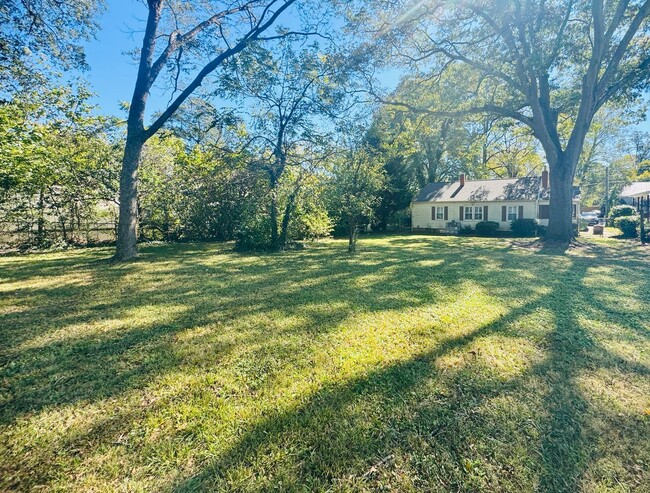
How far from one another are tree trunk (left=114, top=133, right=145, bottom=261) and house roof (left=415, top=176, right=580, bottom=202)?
70.4 ft

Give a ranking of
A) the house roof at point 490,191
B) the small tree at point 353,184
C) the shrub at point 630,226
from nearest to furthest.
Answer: the small tree at point 353,184
the shrub at point 630,226
the house roof at point 490,191

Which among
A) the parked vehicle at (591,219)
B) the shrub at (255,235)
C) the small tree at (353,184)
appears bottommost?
the shrub at (255,235)

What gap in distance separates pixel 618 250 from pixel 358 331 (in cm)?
1329

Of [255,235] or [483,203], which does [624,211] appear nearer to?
[483,203]

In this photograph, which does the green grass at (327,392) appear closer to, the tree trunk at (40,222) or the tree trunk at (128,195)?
the tree trunk at (128,195)

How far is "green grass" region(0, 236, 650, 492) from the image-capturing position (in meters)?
1.72

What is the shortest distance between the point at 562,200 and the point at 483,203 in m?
9.97

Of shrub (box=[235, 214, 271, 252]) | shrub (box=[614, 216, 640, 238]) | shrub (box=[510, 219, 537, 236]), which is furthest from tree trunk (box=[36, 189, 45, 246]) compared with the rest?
shrub (box=[614, 216, 640, 238])

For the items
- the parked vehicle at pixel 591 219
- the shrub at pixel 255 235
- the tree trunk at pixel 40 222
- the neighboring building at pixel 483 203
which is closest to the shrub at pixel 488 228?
the neighboring building at pixel 483 203

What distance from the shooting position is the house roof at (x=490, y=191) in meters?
21.7

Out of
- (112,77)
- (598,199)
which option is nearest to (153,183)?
(112,77)

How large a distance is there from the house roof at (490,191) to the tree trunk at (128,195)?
2146 cm

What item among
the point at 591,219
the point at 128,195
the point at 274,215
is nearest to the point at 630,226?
the point at 274,215

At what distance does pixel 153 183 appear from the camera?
48.6 ft
